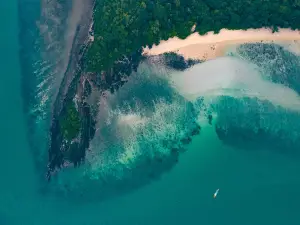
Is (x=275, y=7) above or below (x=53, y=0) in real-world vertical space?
below

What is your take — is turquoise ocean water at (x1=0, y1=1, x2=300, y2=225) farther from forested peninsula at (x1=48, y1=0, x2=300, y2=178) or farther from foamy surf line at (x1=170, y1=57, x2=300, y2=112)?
forested peninsula at (x1=48, y1=0, x2=300, y2=178)

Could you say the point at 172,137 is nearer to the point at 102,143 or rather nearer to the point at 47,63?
the point at 102,143

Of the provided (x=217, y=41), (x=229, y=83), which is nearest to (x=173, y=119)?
(x=229, y=83)

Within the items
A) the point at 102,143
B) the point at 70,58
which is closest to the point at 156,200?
the point at 102,143

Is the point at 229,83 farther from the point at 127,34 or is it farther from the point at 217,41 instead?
the point at 127,34

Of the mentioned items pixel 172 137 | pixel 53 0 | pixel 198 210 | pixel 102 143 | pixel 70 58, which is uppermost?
pixel 53 0

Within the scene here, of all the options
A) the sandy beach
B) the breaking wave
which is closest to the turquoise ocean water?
the breaking wave

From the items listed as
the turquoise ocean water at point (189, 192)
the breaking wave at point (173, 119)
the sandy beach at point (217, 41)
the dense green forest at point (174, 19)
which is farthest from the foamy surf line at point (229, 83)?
the dense green forest at point (174, 19)
